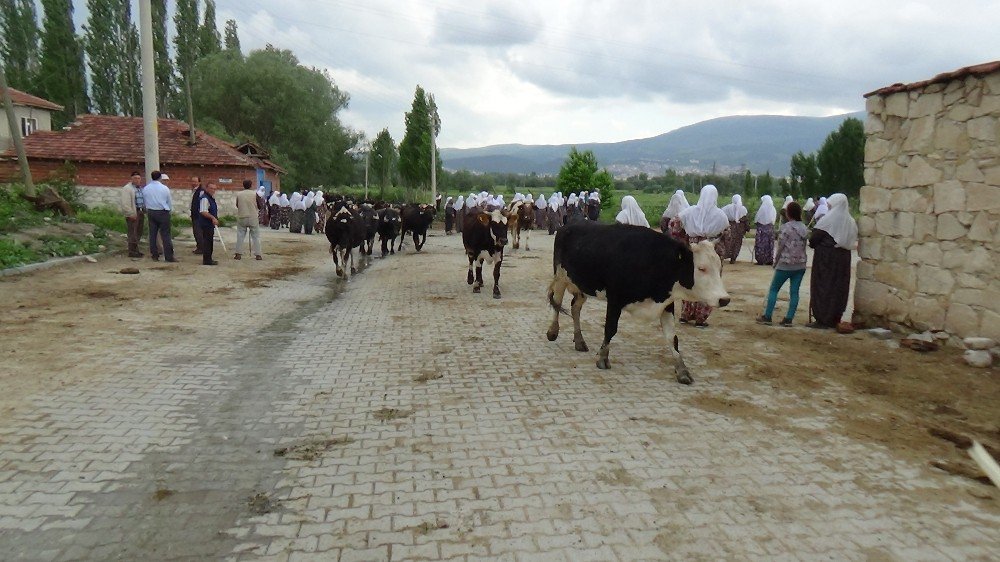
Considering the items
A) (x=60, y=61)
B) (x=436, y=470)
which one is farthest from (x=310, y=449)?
(x=60, y=61)

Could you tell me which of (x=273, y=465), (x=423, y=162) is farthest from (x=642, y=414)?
(x=423, y=162)

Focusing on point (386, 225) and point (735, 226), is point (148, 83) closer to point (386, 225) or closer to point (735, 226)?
point (386, 225)

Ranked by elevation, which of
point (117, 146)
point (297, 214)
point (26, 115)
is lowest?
point (297, 214)

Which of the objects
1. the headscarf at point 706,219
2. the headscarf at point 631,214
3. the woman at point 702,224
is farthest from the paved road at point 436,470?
the headscarf at point 631,214

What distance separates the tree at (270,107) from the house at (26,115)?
950cm

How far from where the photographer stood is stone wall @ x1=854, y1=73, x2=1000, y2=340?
7.05 m

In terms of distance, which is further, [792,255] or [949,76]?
[792,255]

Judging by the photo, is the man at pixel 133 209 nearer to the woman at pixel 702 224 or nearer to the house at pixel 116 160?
the woman at pixel 702 224

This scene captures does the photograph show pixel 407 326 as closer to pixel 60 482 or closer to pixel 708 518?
pixel 60 482

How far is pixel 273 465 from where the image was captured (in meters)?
4.33

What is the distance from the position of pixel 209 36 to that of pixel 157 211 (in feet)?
147

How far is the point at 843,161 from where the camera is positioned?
45.9 metres

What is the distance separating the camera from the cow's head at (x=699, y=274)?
6234 millimetres

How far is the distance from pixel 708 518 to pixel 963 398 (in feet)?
12.7
